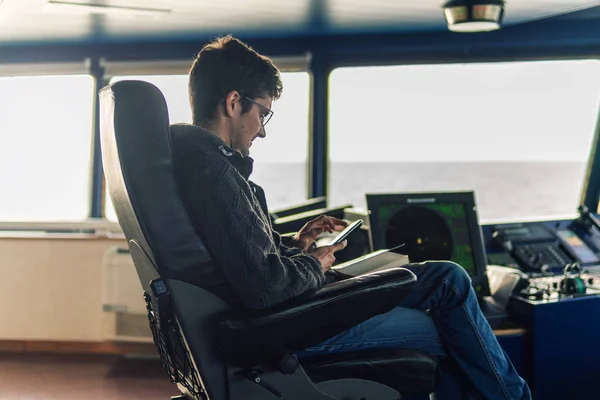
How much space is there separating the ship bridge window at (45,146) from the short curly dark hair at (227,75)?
3432mm

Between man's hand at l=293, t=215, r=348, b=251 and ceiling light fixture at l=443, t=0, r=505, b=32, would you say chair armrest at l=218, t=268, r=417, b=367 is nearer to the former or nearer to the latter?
man's hand at l=293, t=215, r=348, b=251

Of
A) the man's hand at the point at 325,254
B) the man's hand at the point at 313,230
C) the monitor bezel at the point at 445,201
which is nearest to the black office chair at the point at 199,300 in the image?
the man's hand at the point at 325,254

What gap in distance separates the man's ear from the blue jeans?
24.8 inches

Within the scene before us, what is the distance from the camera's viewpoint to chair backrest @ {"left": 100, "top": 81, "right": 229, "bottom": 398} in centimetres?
160

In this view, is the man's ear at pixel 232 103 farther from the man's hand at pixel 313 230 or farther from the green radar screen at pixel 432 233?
the green radar screen at pixel 432 233

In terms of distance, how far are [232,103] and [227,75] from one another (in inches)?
2.8

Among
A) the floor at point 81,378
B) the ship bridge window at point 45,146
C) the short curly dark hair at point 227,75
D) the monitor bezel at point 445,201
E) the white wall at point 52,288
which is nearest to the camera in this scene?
the short curly dark hair at point 227,75

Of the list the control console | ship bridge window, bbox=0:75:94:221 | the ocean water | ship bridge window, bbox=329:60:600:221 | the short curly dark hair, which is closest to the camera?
the short curly dark hair

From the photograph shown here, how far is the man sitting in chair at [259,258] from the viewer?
160cm

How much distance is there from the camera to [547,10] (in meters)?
4.21

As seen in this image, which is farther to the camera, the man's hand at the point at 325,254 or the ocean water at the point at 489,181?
the ocean water at the point at 489,181

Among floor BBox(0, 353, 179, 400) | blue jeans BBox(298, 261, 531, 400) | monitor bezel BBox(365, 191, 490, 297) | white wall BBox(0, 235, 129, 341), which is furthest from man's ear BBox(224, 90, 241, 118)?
white wall BBox(0, 235, 129, 341)

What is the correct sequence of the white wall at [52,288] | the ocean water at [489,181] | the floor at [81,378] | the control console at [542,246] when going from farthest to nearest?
the ocean water at [489,181]
the white wall at [52,288]
the floor at [81,378]
the control console at [542,246]

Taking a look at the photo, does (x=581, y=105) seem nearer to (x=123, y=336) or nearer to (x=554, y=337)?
(x=554, y=337)
